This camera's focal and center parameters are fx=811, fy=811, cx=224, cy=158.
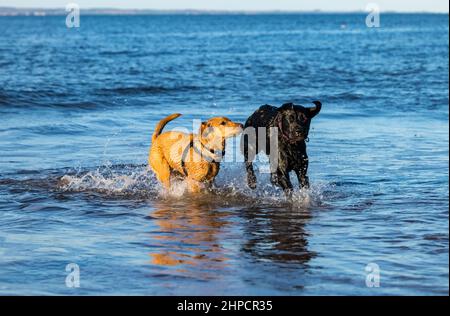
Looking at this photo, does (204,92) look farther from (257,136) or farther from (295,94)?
(257,136)

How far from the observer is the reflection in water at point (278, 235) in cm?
724

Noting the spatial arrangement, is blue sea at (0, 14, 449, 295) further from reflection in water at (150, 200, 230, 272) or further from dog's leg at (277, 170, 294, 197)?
dog's leg at (277, 170, 294, 197)

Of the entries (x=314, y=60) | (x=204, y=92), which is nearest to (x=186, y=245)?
(x=204, y=92)

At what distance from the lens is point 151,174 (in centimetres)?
1116

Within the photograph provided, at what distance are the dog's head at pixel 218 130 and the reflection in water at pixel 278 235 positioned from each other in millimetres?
905

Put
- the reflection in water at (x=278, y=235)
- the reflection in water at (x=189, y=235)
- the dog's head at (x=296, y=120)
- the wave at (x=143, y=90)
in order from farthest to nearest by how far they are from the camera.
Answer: the wave at (x=143, y=90) < the dog's head at (x=296, y=120) < the reflection in water at (x=278, y=235) < the reflection in water at (x=189, y=235)

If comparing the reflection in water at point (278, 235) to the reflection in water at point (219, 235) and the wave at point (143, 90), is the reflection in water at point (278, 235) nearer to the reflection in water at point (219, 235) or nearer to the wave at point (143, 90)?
the reflection in water at point (219, 235)

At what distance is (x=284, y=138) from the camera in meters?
9.25

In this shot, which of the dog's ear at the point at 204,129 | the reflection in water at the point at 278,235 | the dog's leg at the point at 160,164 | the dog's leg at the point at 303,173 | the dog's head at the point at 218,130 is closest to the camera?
the reflection in water at the point at 278,235

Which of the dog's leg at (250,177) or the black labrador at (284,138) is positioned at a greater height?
the black labrador at (284,138)

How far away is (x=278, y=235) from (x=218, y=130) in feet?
4.75

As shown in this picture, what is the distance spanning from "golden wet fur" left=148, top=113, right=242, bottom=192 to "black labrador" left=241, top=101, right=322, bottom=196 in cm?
71

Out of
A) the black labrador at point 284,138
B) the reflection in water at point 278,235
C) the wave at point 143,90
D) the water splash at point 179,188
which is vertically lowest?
the reflection in water at point 278,235

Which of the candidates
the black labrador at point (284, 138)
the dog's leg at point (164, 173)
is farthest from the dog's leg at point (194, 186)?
the black labrador at point (284, 138)
